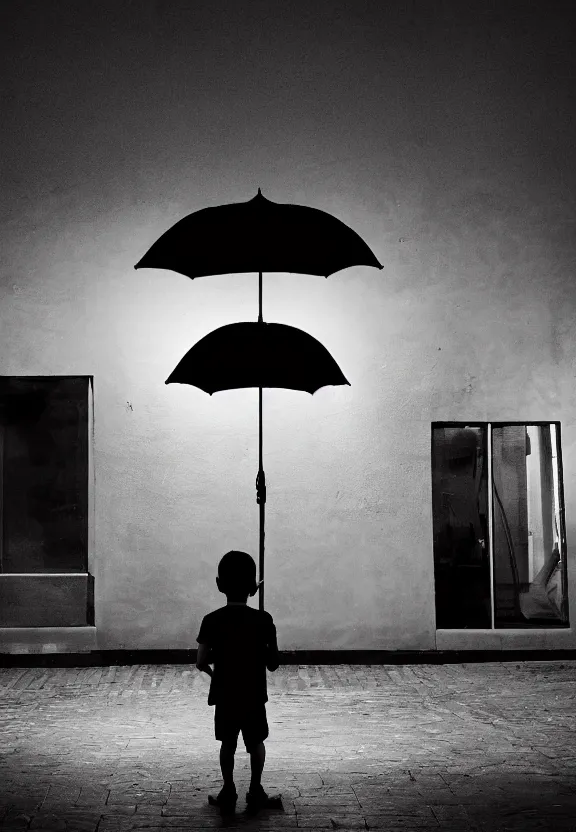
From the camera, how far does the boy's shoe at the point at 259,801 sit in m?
5.94

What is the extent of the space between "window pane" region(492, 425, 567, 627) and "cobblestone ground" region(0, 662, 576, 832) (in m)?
0.69

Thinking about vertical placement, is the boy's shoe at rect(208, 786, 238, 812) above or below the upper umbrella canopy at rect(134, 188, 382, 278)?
below

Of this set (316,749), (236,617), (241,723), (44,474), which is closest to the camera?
(241,723)

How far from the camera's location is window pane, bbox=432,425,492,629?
1177cm

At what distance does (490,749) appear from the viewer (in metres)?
7.68

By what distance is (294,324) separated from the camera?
11836mm

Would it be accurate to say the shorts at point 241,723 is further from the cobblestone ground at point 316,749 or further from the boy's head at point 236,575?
the boy's head at point 236,575

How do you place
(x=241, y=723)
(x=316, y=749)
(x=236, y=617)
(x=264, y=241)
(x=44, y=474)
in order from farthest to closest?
(x=44, y=474) < (x=264, y=241) < (x=316, y=749) < (x=236, y=617) < (x=241, y=723)

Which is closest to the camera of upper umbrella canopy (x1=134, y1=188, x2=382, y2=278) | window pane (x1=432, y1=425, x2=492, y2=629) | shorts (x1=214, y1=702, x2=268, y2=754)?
shorts (x1=214, y1=702, x2=268, y2=754)

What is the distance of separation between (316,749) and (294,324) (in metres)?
5.31

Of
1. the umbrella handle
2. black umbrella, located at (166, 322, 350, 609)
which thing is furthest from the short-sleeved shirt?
the umbrella handle

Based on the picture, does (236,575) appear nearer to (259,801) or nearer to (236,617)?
(236,617)

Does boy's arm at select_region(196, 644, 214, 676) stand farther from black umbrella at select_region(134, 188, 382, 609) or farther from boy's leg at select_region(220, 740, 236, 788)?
black umbrella at select_region(134, 188, 382, 609)

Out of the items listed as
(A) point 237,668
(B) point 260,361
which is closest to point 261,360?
(B) point 260,361
